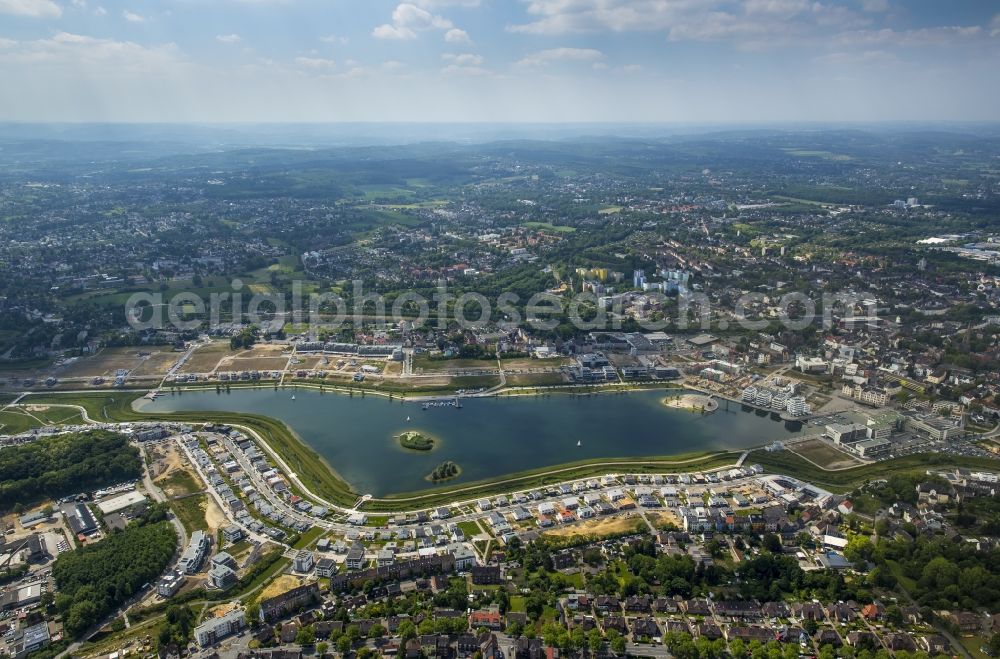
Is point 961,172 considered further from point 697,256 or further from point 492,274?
point 492,274

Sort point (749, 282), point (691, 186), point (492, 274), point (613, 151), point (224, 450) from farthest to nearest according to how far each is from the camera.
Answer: point (613, 151) → point (691, 186) → point (492, 274) → point (749, 282) → point (224, 450)

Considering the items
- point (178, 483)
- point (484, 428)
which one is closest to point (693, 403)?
point (484, 428)

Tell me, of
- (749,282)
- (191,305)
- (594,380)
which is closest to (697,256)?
(749,282)

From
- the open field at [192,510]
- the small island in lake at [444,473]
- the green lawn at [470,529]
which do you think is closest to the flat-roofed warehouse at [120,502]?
the open field at [192,510]

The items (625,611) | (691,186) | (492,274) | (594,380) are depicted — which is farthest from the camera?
(691,186)

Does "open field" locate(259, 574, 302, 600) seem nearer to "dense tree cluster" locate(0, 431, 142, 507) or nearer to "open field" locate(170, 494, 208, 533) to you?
"open field" locate(170, 494, 208, 533)

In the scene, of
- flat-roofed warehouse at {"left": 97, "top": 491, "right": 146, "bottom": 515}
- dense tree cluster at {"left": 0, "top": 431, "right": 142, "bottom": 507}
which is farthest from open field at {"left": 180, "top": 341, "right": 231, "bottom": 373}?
flat-roofed warehouse at {"left": 97, "top": 491, "right": 146, "bottom": 515}

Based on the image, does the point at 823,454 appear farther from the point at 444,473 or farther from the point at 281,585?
the point at 281,585

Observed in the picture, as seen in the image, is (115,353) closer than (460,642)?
No
